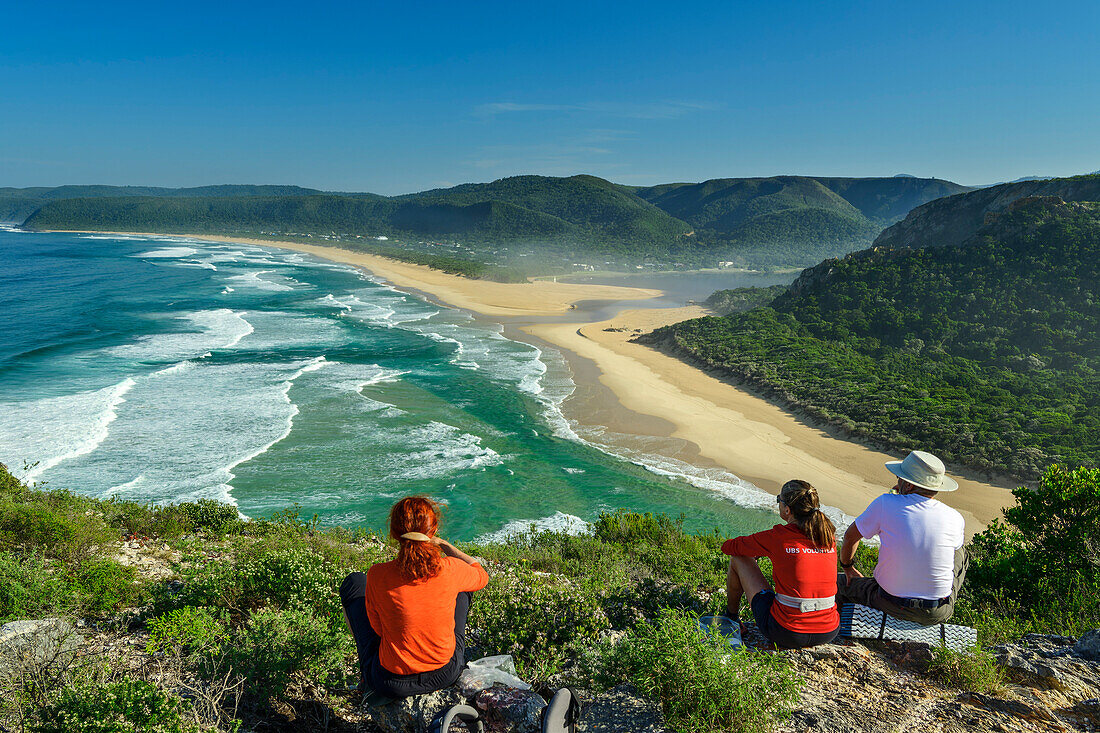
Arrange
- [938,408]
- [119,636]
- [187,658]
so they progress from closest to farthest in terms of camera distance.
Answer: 1. [187,658]
2. [119,636]
3. [938,408]

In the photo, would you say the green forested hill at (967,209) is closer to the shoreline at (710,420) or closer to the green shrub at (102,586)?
the shoreline at (710,420)

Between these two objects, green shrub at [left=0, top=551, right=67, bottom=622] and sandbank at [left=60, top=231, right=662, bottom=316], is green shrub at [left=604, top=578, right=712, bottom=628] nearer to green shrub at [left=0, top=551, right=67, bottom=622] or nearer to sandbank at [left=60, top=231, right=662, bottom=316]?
green shrub at [left=0, top=551, right=67, bottom=622]

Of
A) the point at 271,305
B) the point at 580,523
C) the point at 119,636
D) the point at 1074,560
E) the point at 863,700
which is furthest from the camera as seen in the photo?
the point at 271,305

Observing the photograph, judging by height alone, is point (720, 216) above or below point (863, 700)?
above

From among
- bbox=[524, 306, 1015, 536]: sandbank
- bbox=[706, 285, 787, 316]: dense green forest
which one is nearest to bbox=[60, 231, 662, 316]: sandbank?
bbox=[706, 285, 787, 316]: dense green forest

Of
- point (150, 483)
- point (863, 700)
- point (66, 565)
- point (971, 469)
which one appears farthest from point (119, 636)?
point (971, 469)

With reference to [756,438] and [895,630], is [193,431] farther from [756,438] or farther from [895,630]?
[895,630]

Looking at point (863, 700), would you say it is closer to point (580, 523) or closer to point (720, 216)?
point (580, 523)

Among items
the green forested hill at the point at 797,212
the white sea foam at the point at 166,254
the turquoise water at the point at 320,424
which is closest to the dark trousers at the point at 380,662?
the turquoise water at the point at 320,424
